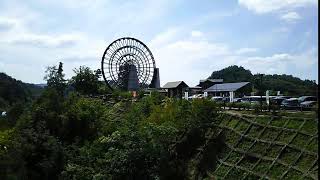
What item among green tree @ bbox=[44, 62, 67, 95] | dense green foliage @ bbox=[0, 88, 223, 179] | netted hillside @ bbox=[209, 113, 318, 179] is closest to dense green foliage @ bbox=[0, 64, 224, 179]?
dense green foliage @ bbox=[0, 88, 223, 179]

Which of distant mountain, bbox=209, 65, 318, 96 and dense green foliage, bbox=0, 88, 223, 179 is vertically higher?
distant mountain, bbox=209, 65, 318, 96

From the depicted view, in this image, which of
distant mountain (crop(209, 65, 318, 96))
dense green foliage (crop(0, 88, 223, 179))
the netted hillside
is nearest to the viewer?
the netted hillside

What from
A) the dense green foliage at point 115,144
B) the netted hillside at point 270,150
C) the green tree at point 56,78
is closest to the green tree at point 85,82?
the green tree at point 56,78

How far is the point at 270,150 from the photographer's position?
83.6ft

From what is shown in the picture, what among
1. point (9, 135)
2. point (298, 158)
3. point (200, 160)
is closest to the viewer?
point (298, 158)

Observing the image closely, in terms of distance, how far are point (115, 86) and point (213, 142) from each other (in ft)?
143

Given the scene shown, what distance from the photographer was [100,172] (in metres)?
27.6

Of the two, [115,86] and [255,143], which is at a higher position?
[115,86]

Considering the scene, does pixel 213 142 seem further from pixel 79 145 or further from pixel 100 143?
pixel 79 145

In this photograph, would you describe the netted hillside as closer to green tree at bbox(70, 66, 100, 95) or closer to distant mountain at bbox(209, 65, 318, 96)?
green tree at bbox(70, 66, 100, 95)

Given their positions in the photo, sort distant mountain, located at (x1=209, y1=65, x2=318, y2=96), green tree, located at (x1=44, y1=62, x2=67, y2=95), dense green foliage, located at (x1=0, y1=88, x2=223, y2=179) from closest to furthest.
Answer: dense green foliage, located at (x1=0, y1=88, x2=223, y2=179)
green tree, located at (x1=44, y1=62, x2=67, y2=95)
distant mountain, located at (x1=209, y1=65, x2=318, y2=96)

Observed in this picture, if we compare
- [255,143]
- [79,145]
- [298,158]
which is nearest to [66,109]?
[79,145]

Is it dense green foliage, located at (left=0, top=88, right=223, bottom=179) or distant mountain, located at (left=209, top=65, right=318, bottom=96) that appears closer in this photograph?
dense green foliage, located at (left=0, top=88, right=223, bottom=179)

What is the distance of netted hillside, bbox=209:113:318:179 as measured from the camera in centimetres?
2309
